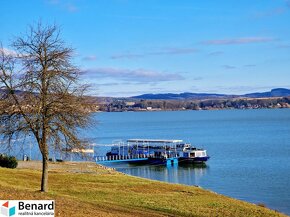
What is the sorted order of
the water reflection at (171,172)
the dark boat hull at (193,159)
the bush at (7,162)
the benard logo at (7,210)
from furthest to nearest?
1. the dark boat hull at (193,159)
2. the water reflection at (171,172)
3. the bush at (7,162)
4. the benard logo at (7,210)

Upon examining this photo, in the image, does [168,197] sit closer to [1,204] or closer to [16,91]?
[16,91]

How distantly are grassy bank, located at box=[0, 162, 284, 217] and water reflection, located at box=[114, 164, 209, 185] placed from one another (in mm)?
24311

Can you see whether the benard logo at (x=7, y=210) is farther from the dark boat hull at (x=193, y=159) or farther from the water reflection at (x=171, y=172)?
the dark boat hull at (x=193, y=159)

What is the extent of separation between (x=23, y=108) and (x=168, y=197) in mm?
10504

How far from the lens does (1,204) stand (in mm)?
13797

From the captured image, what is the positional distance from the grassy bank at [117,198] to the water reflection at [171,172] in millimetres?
24311

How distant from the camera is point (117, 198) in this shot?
88.6 ft

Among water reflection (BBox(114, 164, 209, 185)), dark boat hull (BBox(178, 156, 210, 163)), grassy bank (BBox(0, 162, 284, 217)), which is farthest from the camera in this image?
dark boat hull (BBox(178, 156, 210, 163))

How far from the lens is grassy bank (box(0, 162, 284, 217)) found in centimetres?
1963

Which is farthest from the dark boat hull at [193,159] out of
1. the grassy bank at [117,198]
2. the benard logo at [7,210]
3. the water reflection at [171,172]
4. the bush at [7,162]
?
the benard logo at [7,210]

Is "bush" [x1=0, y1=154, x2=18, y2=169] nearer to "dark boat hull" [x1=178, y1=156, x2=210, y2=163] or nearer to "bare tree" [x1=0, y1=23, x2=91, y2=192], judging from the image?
"bare tree" [x1=0, y1=23, x2=91, y2=192]

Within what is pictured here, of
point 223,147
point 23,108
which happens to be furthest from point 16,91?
point 223,147

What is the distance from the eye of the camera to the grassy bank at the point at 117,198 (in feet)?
64.4

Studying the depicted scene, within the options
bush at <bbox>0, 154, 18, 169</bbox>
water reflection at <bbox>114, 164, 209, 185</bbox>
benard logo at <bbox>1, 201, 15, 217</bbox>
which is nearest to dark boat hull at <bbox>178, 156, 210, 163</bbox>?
water reflection at <bbox>114, 164, 209, 185</bbox>
